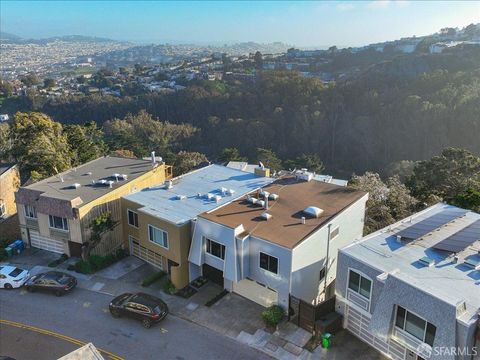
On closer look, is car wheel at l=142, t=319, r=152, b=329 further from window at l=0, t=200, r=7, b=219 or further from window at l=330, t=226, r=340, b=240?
window at l=0, t=200, r=7, b=219

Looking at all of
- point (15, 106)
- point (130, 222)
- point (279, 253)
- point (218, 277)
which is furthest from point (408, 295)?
point (15, 106)

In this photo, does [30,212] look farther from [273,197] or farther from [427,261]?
[427,261]

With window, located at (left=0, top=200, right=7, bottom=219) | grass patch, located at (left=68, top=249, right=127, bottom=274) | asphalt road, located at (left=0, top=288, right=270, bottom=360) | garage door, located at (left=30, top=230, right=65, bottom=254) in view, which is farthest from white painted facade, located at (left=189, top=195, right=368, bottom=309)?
window, located at (left=0, top=200, right=7, bottom=219)

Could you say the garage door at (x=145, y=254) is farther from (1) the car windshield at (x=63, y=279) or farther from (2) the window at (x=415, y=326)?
(2) the window at (x=415, y=326)

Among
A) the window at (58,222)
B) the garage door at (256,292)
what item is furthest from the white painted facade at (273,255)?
the window at (58,222)

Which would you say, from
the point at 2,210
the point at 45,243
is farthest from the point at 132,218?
the point at 2,210

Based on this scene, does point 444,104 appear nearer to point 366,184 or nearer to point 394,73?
point 394,73
